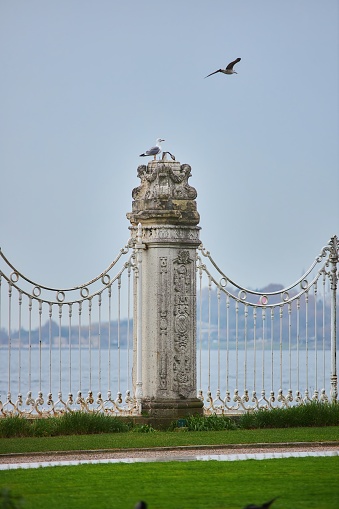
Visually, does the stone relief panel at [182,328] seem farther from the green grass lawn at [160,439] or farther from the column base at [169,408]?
the green grass lawn at [160,439]

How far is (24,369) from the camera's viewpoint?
242 ft

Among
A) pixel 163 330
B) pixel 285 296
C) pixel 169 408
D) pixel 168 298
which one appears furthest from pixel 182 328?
pixel 285 296

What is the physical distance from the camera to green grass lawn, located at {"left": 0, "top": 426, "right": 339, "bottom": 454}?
1559 centimetres

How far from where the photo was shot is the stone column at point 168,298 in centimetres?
1823

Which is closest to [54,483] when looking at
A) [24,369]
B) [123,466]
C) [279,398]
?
[123,466]

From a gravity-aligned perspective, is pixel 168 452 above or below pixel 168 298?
below

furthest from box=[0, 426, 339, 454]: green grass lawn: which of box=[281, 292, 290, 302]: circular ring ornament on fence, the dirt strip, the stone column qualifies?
box=[281, 292, 290, 302]: circular ring ornament on fence

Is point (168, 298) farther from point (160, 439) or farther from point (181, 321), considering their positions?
point (160, 439)

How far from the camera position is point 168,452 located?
50.0 ft

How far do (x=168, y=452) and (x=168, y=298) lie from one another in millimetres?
3441

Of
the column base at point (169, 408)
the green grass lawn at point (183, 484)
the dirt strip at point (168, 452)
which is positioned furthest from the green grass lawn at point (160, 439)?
the green grass lawn at point (183, 484)

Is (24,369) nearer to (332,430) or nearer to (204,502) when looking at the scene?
(332,430)

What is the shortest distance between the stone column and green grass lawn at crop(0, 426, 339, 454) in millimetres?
847

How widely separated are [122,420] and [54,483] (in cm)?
565
